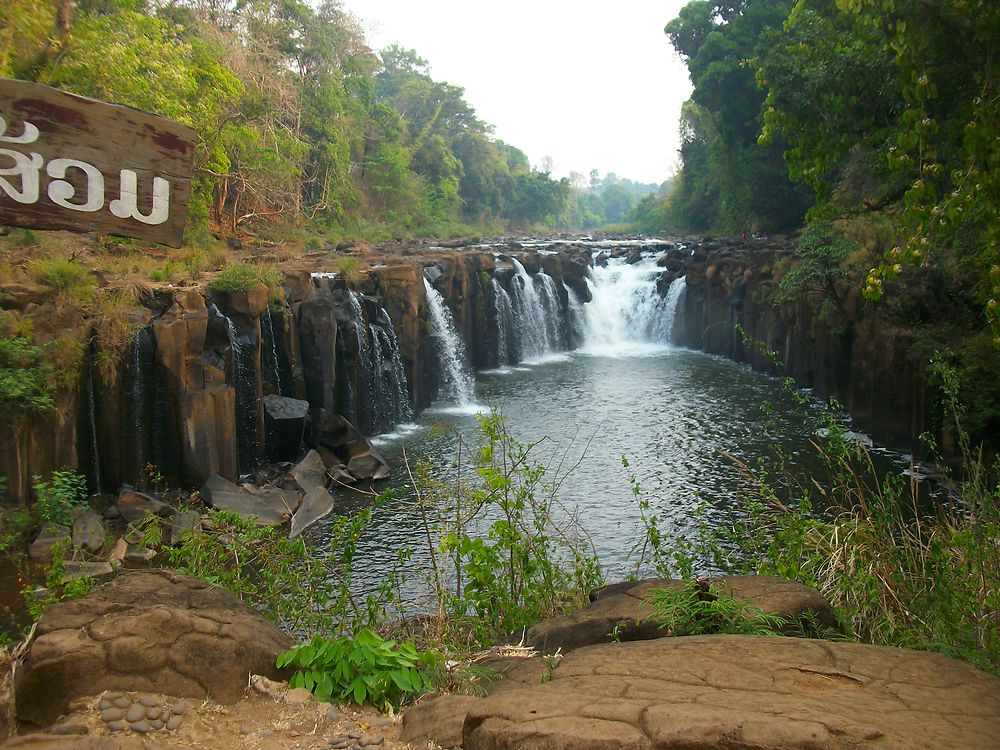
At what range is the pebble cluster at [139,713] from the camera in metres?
3.29

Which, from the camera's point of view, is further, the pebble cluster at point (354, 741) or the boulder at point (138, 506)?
the boulder at point (138, 506)

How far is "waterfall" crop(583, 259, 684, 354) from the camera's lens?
26969 millimetres

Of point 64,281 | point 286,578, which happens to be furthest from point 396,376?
point 286,578

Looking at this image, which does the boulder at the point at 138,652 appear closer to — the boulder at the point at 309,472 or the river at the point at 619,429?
the river at the point at 619,429

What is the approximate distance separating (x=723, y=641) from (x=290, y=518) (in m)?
8.53

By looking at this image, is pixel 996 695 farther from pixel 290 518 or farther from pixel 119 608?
pixel 290 518

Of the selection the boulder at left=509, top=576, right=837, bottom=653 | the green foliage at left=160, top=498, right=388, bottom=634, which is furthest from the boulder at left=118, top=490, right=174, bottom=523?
the boulder at left=509, top=576, right=837, bottom=653

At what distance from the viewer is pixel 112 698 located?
3439 mm

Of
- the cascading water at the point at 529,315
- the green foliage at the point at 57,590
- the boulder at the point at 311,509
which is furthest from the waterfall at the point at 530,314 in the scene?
the green foliage at the point at 57,590

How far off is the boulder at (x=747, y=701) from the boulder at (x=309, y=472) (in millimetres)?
8968

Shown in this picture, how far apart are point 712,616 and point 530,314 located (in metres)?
21.3

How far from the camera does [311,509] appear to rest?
1136cm

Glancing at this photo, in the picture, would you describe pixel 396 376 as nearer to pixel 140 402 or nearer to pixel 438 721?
pixel 140 402

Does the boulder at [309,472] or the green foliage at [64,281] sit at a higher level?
the green foliage at [64,281]
